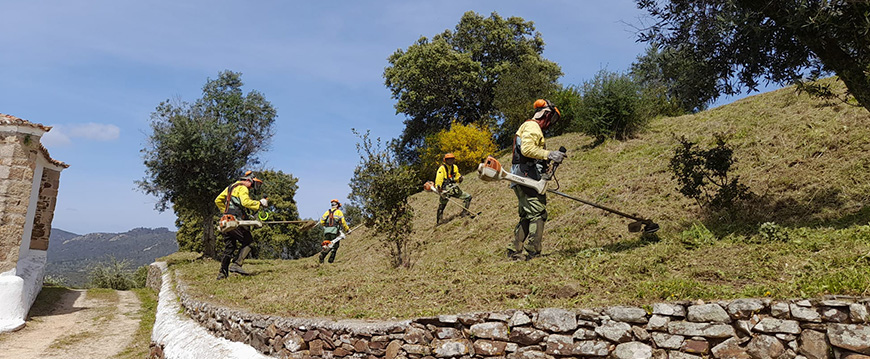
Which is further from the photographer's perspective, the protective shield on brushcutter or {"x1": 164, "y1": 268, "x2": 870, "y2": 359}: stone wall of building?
the protective shield on brushcutter

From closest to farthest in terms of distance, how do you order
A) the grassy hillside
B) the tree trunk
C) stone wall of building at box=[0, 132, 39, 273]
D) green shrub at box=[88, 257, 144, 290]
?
the grassy hillside
stone wall of building at box=[0, 132, 39, 273]
the tree trunk
green shrub at box=[88, 257, 144, 290]

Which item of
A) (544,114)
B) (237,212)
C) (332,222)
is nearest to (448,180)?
(332,222)

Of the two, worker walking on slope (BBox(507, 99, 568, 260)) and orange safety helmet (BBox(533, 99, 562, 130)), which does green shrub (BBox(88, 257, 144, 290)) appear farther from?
orange safety helmet (BBox(533, 99, 562, 130))

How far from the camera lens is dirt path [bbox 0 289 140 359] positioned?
943 cm

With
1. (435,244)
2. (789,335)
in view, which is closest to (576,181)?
(435,244)

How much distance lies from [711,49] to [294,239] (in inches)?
1192

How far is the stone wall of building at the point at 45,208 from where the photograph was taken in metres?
15.3

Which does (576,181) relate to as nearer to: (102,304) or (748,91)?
(748,91)

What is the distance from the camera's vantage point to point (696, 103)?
8164 millimetres

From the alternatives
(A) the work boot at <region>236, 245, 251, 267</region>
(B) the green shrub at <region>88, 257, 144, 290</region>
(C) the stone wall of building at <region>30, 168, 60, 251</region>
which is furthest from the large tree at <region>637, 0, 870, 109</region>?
(B) the green shrub at <region>88, 257, 144, 290</region>

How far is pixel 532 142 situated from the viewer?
7293mm

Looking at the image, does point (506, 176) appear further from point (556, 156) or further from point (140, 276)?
point (140, 276)

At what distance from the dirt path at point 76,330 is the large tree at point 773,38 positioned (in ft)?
37.6

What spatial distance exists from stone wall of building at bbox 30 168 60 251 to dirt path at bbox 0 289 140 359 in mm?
1810
